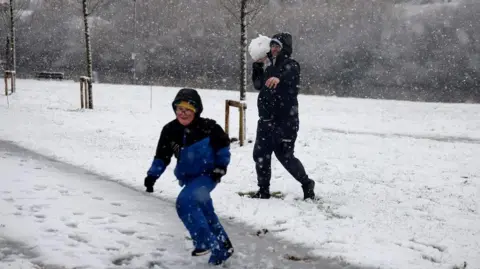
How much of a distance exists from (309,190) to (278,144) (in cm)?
85

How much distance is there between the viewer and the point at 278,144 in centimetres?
660

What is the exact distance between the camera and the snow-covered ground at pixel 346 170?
18.3 feet

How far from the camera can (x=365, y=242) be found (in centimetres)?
548

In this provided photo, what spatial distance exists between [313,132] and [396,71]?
25.6 m

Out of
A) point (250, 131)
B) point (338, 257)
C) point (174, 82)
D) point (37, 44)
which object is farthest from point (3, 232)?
point (37, 44)

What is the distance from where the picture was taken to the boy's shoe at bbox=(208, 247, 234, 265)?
15.0ft

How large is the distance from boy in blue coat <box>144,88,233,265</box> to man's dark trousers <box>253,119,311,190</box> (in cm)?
217

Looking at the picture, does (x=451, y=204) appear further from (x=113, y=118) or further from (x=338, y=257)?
(x=113, y=118)

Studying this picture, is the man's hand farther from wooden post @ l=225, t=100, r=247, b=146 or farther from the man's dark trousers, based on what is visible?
wooden post @ l=225, t=100, r=247, b=146

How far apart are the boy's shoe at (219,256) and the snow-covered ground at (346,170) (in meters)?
1.05

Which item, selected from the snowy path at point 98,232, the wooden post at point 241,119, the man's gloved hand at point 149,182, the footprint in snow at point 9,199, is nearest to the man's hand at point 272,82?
the snowy path at point 98,232

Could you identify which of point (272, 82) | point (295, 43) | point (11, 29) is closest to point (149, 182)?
point (272, 82)

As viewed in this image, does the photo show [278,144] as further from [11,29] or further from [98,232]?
[11,29]

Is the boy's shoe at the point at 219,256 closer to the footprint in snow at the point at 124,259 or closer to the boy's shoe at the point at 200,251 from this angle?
the boy's shoe at the point at 200,251
